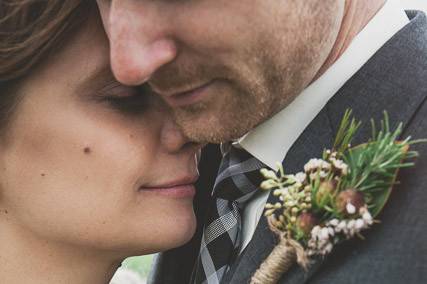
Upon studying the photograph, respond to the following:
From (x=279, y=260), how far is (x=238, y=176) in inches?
20.6

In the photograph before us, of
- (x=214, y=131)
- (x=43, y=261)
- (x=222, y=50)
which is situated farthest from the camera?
(x=43, y=261)

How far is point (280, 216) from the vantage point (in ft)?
6.48

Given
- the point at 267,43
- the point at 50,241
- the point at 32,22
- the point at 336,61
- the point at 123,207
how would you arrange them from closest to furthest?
the point at 267,43 < the point at 336,61 < the point at 32,22 < the point at 123,207 < the point at 50,241

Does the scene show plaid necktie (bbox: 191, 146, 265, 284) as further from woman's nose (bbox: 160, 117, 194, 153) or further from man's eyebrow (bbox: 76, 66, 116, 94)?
man's eyebrow (bbox: 76, 66, 116, 94)

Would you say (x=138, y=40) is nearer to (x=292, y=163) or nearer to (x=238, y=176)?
(x=292, y=163)

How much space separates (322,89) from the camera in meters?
2.21

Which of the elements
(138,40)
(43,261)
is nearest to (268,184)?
(138,40)

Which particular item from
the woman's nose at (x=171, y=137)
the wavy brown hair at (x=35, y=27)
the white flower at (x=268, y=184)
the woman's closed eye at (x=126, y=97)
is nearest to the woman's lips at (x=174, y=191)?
the woman's nose at (x=171, y=137)

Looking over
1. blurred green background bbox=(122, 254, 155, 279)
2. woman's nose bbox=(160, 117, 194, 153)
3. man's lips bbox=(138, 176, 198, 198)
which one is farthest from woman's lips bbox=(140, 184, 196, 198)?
blurred green background bbox=(122, 254, 155, 279)

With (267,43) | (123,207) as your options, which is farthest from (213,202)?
(267,43)

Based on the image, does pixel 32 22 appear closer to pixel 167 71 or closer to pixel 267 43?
pixel 167 71

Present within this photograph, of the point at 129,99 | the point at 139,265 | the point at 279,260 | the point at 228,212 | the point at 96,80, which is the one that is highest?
the point at 96,80

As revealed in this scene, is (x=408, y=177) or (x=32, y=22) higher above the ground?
(x=32, y=22)

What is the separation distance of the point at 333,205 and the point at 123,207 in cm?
89
